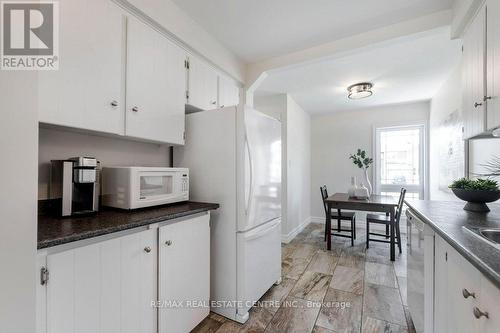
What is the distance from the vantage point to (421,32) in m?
2.03

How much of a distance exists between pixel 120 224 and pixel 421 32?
2788mm

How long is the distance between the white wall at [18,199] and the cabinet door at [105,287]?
0.15 m

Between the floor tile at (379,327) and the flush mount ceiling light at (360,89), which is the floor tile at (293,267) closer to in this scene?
the floor tile at (379,327)

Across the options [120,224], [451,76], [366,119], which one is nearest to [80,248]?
[120,224]

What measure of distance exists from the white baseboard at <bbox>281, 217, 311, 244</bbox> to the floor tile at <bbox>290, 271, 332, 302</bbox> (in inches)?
45.7

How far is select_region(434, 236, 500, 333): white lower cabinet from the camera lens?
0.74 m

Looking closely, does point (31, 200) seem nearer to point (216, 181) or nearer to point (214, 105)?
point (216, 181)

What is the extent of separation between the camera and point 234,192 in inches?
73.5

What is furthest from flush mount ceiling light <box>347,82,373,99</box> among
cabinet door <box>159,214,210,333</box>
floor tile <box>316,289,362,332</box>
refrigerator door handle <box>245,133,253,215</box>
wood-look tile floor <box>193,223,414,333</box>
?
cabinet door <box>159,214,210,333</box>

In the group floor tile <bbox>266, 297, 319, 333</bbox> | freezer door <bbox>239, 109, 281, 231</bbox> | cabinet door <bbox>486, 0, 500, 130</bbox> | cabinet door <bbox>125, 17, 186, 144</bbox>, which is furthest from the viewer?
freezer door <bbox>239, 109, 281, 231</bbox>

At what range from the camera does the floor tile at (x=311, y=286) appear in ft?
7.23

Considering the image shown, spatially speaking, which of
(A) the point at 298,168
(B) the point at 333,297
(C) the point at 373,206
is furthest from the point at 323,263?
(A) the point at 298,168

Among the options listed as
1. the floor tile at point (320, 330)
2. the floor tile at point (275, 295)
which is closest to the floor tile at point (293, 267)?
the floor tile at point (275, 295)

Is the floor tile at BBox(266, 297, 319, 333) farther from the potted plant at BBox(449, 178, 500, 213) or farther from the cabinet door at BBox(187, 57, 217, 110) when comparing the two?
the cabinet door at BBox(187, 57, 217, 110)
